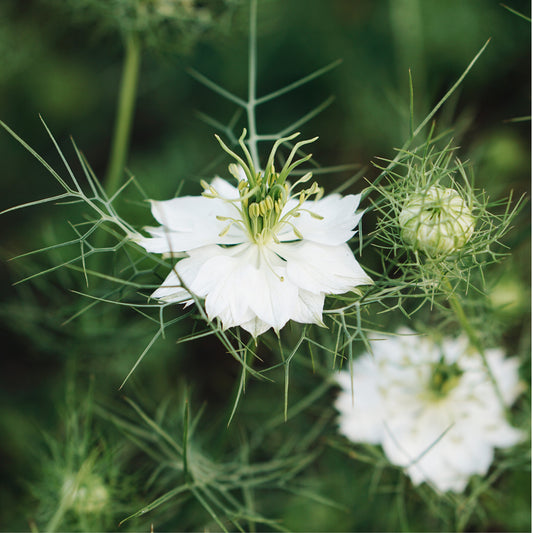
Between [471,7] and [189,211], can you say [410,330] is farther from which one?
[471,7]

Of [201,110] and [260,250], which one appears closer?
[260,250]

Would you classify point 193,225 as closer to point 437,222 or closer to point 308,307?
point 308,307

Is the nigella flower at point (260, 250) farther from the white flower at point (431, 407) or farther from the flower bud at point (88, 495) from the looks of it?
the flower bud at point (88, 495)

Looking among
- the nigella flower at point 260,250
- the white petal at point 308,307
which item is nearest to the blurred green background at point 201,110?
the nigella flower at point 260,250

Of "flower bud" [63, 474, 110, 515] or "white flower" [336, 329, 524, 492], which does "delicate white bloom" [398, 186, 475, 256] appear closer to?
"white flower" [336, 329, 524, 492]

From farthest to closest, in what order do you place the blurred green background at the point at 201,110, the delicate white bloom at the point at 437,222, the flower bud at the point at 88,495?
the blurred green background at the point at 201,110, the flower bud at the point at 88,495, the delicate white bloom at the point at 437,222

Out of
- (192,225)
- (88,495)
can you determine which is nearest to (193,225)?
(192,225)

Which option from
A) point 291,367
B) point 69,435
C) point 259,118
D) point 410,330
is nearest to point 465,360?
point 410,330
